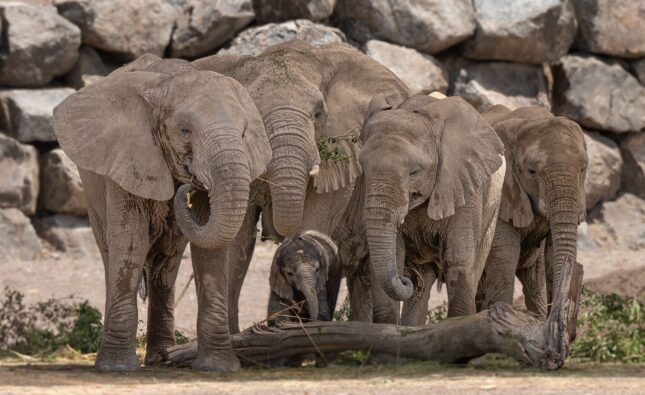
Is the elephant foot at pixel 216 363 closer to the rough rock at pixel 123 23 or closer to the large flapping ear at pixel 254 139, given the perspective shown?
the large flapping ear at pixel 254 139

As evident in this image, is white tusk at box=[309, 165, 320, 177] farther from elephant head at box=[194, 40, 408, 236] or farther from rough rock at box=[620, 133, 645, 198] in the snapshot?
rough rock at box=[620, 133, 645, 198]

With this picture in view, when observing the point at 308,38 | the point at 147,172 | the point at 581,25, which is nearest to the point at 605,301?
the point at 147,172

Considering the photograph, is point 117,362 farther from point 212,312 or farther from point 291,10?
point 291,10

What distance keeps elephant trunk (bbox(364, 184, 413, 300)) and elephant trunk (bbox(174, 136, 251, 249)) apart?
98cm

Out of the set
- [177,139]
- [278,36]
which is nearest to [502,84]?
[278,36]

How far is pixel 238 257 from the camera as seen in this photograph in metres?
10.4

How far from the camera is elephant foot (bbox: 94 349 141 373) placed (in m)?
8.91

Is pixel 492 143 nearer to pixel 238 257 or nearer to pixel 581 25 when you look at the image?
pixel 238 257

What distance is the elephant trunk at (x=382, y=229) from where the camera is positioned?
29.9 feet

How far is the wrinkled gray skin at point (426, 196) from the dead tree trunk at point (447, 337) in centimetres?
28

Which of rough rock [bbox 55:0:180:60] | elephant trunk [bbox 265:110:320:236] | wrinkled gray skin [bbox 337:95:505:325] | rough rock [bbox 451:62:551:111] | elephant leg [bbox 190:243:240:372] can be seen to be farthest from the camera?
rough rock [bbox 451:62:551:111]

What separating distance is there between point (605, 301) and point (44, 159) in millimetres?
7552

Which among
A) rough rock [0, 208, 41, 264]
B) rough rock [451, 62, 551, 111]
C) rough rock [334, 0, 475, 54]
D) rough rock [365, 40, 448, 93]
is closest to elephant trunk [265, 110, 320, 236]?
rough rock [0, 208, 41, 264]

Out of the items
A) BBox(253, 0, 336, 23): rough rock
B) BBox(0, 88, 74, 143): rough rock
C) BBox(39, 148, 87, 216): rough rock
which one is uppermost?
BBox(253, 0, 336, 23): rough rock
